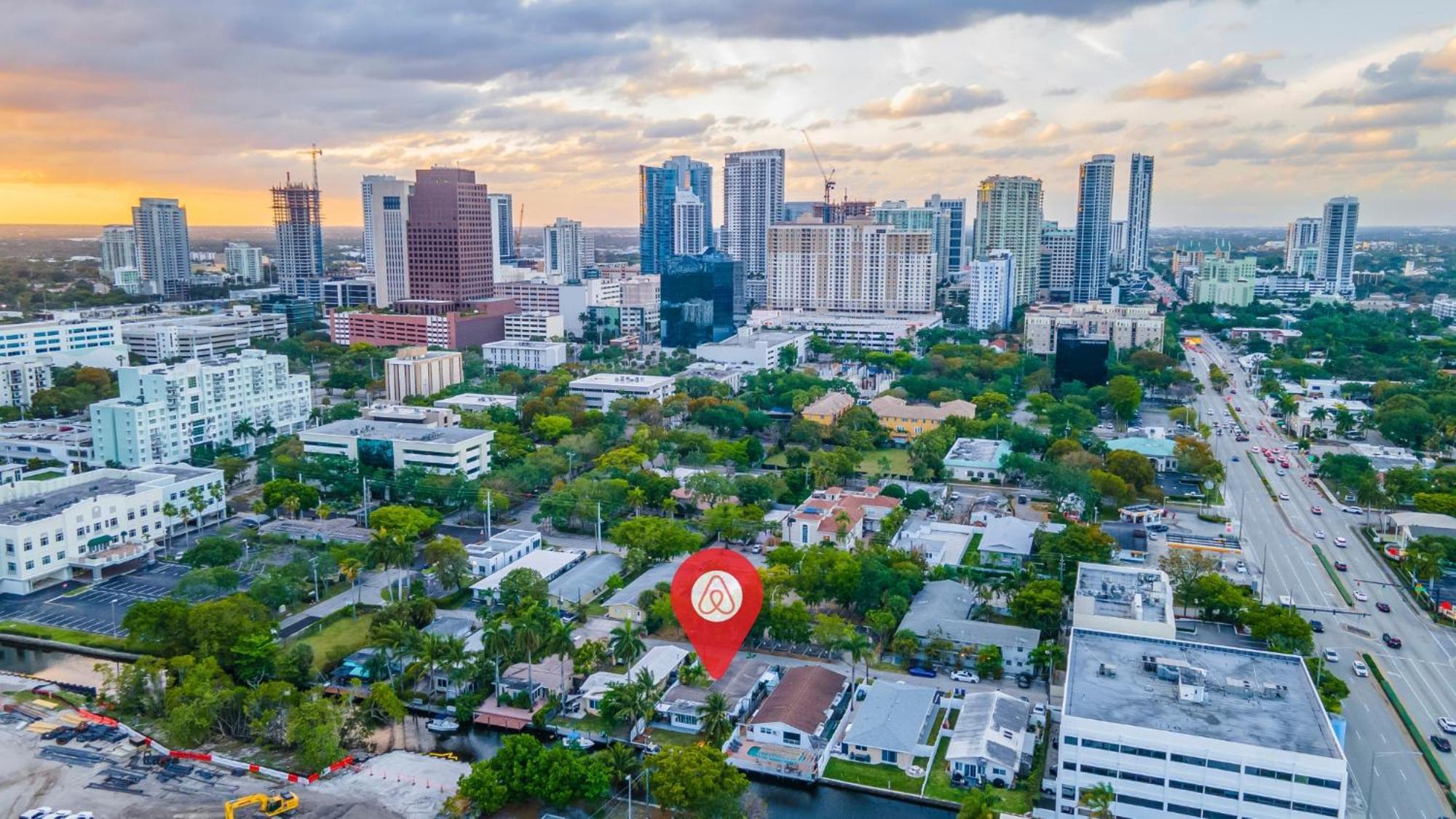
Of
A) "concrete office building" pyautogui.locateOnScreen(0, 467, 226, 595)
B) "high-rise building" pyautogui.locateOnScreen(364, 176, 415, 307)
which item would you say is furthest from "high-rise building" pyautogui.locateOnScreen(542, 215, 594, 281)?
"concrete office building" pyautogui.locateOnScreen(0, 467, 226, 595)

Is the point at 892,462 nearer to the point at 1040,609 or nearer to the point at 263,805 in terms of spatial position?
the point at 1040,609

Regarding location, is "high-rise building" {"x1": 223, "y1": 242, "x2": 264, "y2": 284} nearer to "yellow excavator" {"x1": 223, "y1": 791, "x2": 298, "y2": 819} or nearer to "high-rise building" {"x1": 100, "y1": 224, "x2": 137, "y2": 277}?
"high-rise building" {"x1": 100, "y1": 224, "x2": 137, "y2": 277}

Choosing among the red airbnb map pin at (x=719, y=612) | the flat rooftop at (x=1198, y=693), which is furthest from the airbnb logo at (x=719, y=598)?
the flat rooftop at (x=1198, y=693)

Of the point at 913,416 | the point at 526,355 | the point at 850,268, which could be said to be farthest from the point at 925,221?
the point at 913,416

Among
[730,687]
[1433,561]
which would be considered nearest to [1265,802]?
[730,687]

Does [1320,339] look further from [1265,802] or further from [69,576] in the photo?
[69,576]

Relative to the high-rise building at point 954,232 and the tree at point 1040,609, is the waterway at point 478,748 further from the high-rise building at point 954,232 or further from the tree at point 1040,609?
the high-rise building at point 954,232
